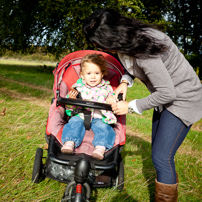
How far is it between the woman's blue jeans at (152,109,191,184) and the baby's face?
1.04m

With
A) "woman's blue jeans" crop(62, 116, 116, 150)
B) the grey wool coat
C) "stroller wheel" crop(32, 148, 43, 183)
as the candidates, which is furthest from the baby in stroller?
the grey wool coat

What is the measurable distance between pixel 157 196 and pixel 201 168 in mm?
1589

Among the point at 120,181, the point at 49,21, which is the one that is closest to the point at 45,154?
the point at 120,181

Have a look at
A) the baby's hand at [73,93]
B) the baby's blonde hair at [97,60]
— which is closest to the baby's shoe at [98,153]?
the baby's hand at [73,93]

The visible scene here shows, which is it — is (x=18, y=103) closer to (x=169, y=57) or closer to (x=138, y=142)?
(x=138, y=142)

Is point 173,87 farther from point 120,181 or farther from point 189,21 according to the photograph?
point 189,21

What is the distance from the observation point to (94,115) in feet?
7.81

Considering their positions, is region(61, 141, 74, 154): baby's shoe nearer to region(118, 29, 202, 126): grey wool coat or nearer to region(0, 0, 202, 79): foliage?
region(118, 29, 202, 126): grey wool coat

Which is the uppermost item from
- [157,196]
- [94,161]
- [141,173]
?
[94,161]

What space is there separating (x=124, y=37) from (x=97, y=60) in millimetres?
1010

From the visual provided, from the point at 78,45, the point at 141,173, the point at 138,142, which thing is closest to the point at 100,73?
the point at 141,173

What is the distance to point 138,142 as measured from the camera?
3.78 metres

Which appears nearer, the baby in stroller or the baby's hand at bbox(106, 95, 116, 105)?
the baby in stroller

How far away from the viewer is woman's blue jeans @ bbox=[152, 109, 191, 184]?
64.6 inches
